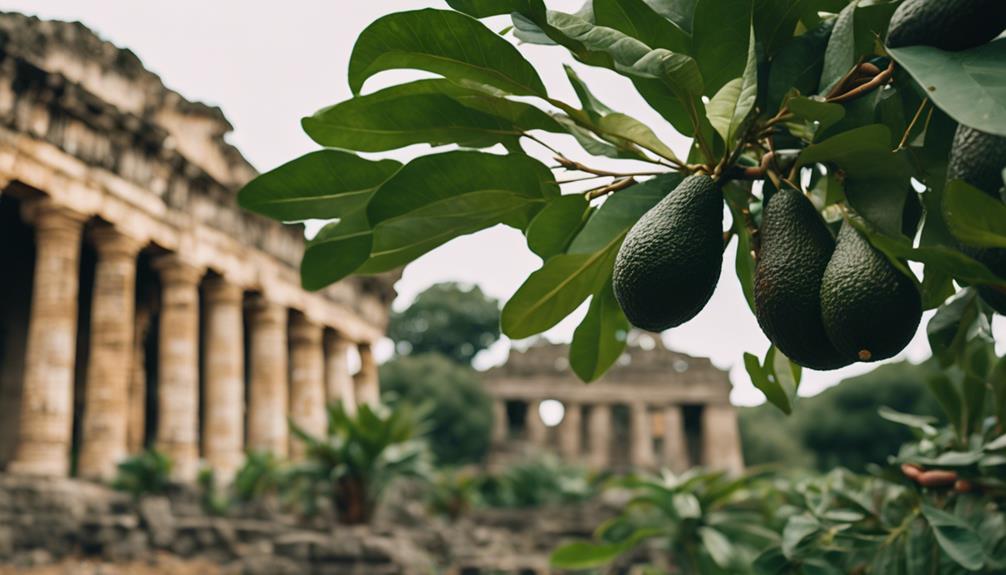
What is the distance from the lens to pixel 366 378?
32.9 metres

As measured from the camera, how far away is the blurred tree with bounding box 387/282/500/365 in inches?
2403

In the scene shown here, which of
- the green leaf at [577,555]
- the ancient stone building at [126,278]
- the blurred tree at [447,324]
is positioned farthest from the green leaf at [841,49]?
the blurred tree at [447,324]

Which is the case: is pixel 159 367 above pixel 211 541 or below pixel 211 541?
above

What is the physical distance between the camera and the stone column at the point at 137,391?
2462 centimetres

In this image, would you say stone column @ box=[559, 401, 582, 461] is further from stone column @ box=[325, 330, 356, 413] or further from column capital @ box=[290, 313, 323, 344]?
column capital @ box=[290, 313, 323, 344]

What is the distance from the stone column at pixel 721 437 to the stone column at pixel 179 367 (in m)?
34.0

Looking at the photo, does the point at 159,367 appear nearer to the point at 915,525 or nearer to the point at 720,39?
the point at 915,525

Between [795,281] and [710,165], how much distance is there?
9.3 inches

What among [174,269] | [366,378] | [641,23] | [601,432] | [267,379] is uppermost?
[174,269]

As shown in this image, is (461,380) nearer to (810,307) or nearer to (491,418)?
(491,418)

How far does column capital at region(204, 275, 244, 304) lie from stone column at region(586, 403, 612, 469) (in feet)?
95.4

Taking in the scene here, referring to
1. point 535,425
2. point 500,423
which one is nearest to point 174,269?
point 500,423

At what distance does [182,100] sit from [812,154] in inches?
917

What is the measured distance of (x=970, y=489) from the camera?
2352mm
